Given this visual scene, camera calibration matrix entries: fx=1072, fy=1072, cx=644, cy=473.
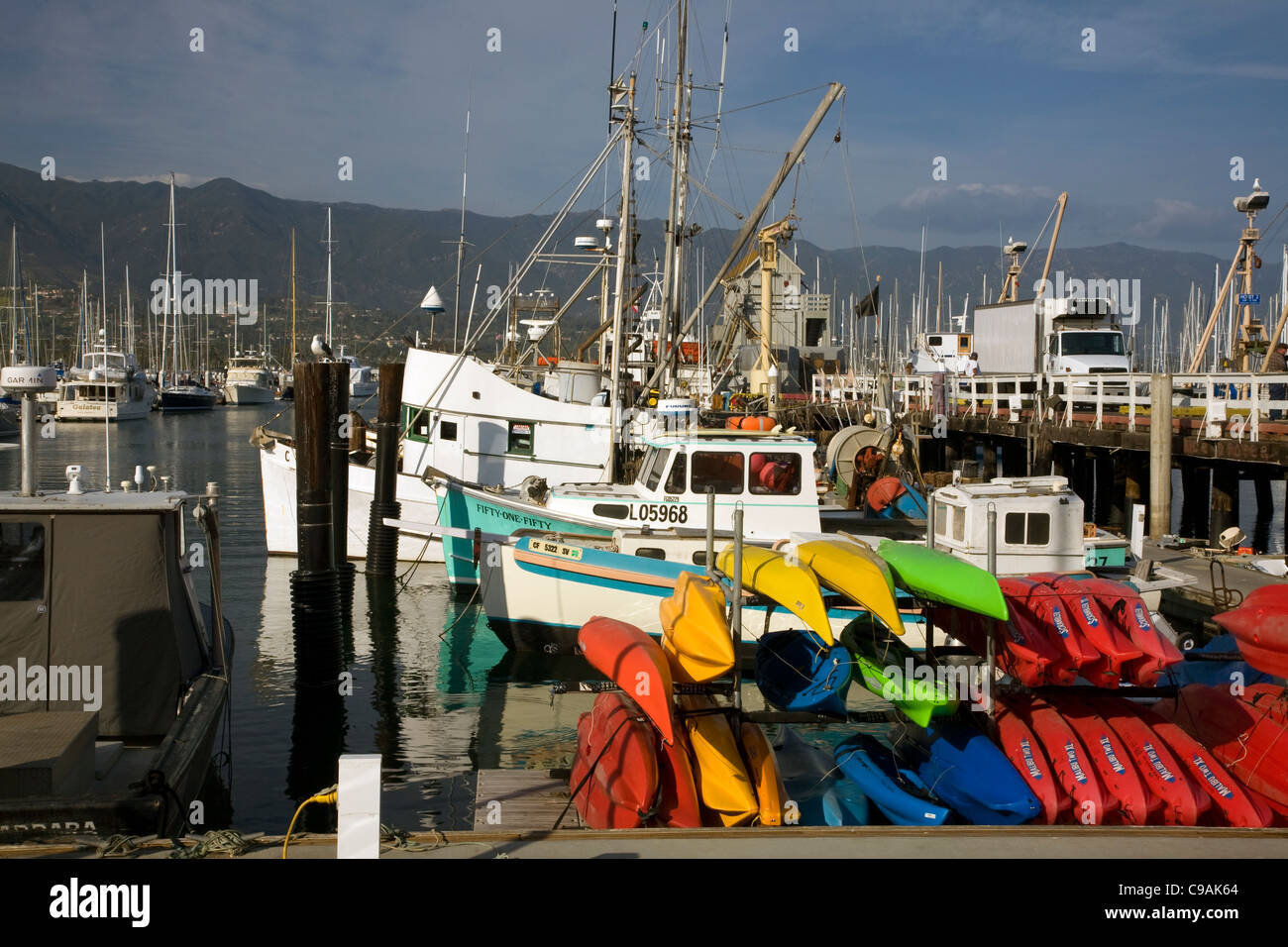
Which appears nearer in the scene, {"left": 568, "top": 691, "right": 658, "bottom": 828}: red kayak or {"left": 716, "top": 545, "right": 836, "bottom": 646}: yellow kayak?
{"left": 568, "top": 691, "right": 658, "bottom": 828}: red kayak

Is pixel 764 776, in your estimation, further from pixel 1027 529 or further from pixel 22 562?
pixel 1027 529

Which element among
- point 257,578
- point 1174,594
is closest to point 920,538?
point 1174,594

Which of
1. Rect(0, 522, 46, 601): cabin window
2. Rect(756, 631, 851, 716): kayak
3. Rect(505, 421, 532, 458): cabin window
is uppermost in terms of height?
Rect(505, 421, 532, 458): cabin window

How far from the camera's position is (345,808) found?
17.3ft

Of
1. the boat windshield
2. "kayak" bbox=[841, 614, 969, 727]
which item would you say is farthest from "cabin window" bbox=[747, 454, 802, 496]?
the boat windshield

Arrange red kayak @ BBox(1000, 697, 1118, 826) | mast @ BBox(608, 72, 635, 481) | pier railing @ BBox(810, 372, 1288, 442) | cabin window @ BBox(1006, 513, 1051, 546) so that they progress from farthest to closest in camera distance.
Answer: pier railing @ BBox(810, 372, 1288, 442) < mast @ BBox(608, 72, 635, 481) < cabin window @ BBox(1006, 513, 1051, 546) < red kayak @ BBox(1000, 697, 1118, 826)

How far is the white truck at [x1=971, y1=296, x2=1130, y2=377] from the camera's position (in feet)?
113

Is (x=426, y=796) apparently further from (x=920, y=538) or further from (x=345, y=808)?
(x=920, y=538)

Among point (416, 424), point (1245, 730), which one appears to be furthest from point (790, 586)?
point (416, 424)

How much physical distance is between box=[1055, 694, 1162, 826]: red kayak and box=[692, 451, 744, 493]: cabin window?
737 centimetres

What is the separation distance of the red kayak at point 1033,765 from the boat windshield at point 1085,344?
2913 cm

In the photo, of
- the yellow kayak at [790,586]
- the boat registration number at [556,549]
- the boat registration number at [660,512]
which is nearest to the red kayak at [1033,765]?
the yellow kayak at [790,586]

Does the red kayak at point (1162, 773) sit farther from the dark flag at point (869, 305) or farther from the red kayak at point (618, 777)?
the dark flag at point (869, 305)

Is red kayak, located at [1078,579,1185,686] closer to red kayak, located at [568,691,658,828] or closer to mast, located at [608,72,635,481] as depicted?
red kayak, located at [568,691,658,828]
